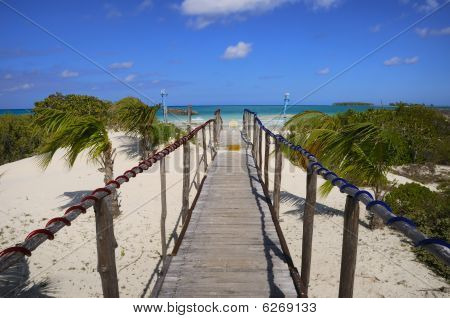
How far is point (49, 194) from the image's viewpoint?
10758 millimetres

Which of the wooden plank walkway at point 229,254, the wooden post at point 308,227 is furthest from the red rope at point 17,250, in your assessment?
the wooden post at point 308,227

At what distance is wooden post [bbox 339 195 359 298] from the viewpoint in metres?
2.09

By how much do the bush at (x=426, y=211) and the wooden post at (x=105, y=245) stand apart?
592cm

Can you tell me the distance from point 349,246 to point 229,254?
7.60 ft

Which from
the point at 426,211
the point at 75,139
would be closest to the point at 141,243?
the point at 75,139

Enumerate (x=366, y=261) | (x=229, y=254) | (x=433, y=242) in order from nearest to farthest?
(x=433, y=242), (x=229, y=254), (x=366, y=261)

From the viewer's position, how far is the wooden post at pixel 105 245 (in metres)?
2.14

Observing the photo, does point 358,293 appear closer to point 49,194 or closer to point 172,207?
point 172,207

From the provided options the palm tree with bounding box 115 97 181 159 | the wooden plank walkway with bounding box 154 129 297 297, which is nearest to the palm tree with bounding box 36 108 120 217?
the wooden plank walkway with bounding box 154 129 297 297

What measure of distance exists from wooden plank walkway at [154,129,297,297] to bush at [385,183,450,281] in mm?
3314

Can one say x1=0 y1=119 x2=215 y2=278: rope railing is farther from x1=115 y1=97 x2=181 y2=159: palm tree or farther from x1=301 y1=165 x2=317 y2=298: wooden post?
x1=115 y1=97 x2=181 y2=159: palm tree

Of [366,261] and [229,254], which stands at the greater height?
[229,254]

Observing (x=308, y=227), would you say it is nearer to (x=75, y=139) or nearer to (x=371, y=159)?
(x=371, y=159)

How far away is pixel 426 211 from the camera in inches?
306
